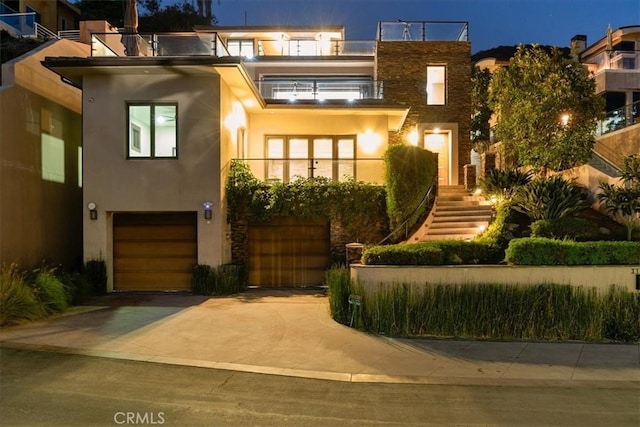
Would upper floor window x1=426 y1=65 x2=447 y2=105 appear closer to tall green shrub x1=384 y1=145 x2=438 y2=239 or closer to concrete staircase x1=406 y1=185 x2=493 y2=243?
concrete staircase x1=406 y1=185 x2=493 y2=243

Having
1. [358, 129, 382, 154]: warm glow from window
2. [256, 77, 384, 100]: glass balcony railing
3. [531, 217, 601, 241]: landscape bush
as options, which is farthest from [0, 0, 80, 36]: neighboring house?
Result: [531, 217, 601, 241]: landscape bush

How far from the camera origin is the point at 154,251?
14.0 metres

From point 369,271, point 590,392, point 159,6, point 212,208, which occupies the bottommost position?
point 590,392

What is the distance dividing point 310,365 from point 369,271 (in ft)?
10.6

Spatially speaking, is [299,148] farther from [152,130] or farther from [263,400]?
[263,400]

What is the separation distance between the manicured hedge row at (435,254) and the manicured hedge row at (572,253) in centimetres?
93

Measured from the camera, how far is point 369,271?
9891 mm

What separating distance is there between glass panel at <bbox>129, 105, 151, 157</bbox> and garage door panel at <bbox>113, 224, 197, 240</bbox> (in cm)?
209

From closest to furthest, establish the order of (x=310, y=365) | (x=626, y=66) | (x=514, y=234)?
(x=310, y=365) → (x=514, y=234) → (x=626, y=66)

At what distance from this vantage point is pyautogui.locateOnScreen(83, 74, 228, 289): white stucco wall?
13.5 metres

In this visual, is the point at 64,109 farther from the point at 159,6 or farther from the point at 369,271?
the point at 159,6

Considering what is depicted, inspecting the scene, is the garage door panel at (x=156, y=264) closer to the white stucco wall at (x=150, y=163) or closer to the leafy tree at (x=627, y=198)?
the white stucco wall at (x=150, y=163)

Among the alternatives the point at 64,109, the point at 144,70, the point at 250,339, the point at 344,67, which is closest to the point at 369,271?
the point at 250,339

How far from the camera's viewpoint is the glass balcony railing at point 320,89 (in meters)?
18.6
